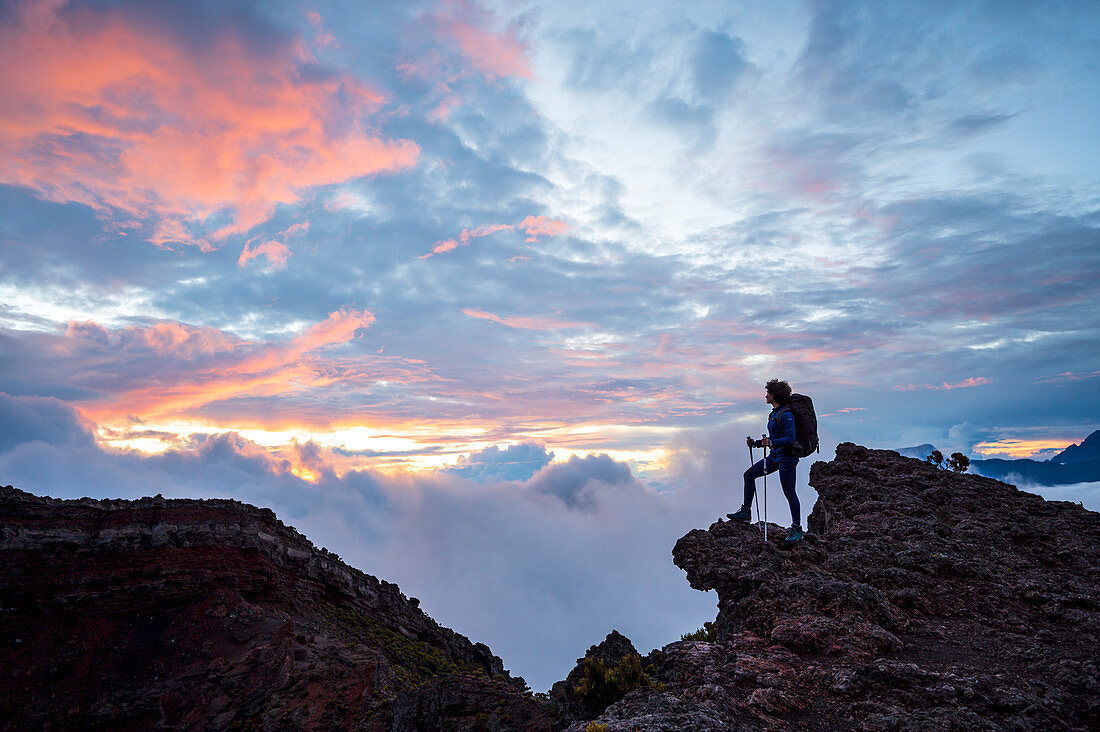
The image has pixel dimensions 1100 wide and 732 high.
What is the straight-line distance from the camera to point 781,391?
14500mm

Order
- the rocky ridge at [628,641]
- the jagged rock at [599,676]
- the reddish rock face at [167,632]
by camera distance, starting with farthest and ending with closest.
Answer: the reddish rock face at [167,632] < the jagged rock at [599,676] < the rocky ridge at [628,641]

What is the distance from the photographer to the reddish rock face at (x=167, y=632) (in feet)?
74.2

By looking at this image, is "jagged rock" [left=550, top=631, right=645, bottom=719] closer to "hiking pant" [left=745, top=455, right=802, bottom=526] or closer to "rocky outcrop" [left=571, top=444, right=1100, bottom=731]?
"rocky outcrop" [left=571, top=444, right=1100, bottom=731]

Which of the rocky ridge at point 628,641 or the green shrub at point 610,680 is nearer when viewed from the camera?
the rocky ridge at point 628,641

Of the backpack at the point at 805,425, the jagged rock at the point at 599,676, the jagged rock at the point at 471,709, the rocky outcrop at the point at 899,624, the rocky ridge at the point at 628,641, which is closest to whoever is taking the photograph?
the rocky outcrop at the point at 899,624

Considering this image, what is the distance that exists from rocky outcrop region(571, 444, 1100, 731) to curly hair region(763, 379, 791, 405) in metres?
3.82

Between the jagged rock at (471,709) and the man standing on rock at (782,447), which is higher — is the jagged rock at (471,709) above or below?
below

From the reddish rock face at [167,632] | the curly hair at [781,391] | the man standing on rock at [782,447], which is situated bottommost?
the reddish rock face at [167,632]

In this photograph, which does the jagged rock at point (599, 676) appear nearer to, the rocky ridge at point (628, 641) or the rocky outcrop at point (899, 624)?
the rocky ridge at point (628, 641)

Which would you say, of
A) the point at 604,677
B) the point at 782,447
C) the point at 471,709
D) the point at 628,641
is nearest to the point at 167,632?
the point at 471,709

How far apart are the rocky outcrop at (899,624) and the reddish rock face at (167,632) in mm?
12374

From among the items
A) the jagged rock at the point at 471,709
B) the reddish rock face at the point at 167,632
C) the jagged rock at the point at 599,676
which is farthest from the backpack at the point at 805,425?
the reddish rock face at the point at 167,632

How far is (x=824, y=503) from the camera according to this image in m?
19.1

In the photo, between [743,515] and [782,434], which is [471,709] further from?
[782,434]
